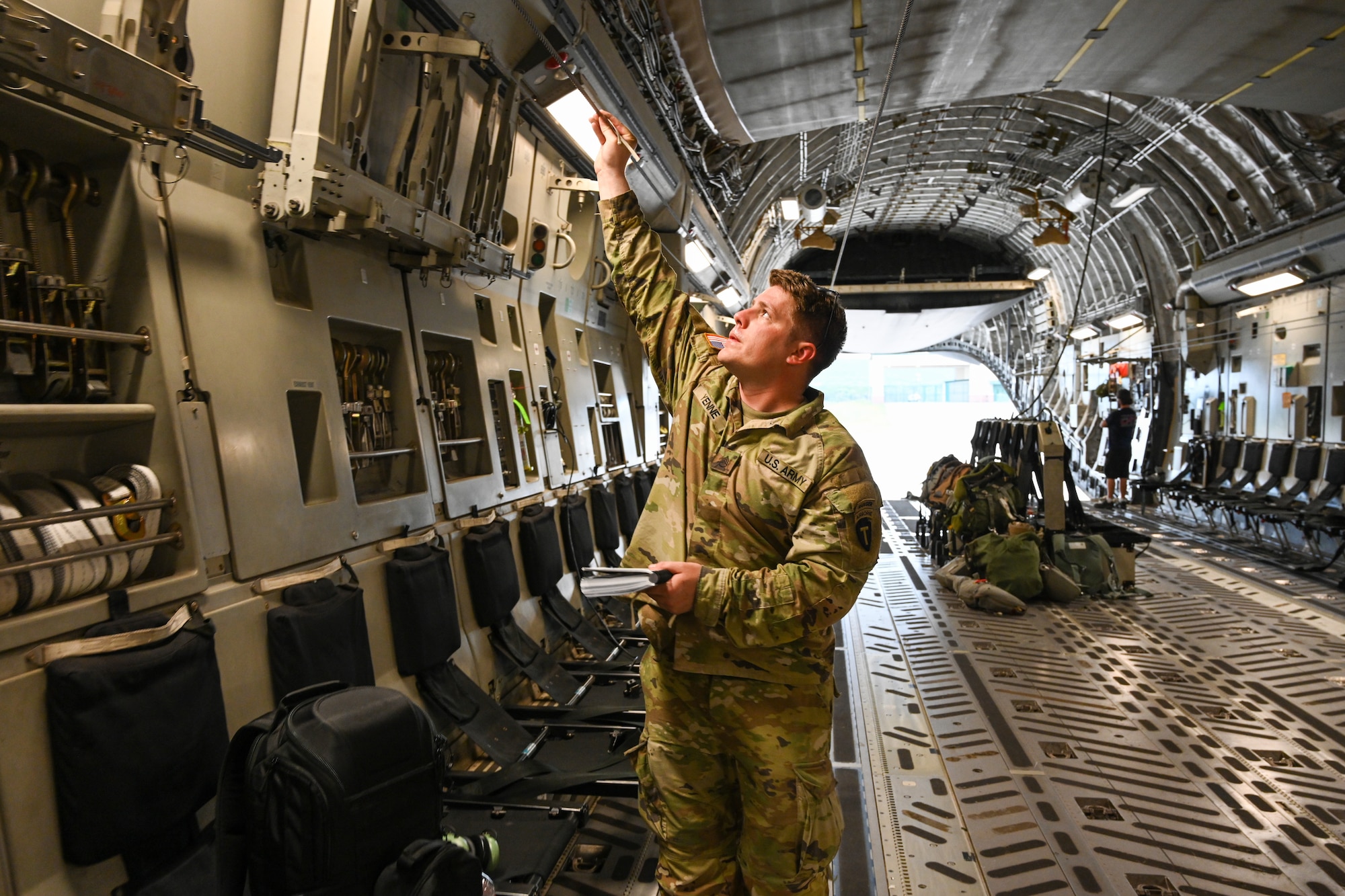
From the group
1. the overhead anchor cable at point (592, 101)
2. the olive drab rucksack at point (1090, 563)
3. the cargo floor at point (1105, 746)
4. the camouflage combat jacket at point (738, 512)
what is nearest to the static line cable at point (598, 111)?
the overhead anchor cable at point (592, 101)

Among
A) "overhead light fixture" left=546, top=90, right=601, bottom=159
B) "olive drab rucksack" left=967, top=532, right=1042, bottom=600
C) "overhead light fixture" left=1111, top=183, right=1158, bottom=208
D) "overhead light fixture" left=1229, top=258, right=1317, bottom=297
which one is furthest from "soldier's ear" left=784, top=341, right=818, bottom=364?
"overhead light fixture" left=1111, top=183, right=1158, bottom=208

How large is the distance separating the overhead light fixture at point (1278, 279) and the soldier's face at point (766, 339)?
36.4ft

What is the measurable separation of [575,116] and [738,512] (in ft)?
14.1

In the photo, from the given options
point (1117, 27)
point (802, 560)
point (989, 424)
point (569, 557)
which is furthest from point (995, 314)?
point (802, 560)

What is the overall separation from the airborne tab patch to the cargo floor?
1917mm

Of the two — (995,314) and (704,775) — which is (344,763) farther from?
(995,314)

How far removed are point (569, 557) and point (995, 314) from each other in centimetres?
2049

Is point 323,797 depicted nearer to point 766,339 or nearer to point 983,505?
point 766,339

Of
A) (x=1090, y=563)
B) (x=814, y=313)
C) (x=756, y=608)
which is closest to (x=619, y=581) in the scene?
(x=756, y=608)

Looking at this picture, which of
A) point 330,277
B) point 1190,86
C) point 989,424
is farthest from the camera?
point 989,424

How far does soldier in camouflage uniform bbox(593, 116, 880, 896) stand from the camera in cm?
199

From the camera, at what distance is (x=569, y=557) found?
6.19 metres

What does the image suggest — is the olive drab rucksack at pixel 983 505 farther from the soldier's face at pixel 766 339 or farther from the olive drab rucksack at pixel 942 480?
the soldier's face at pixel 766 339

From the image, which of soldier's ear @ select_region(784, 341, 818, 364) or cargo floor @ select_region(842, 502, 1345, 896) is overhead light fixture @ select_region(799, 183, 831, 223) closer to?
cargo floor @ select_region(842, 502, 1345, 896)
